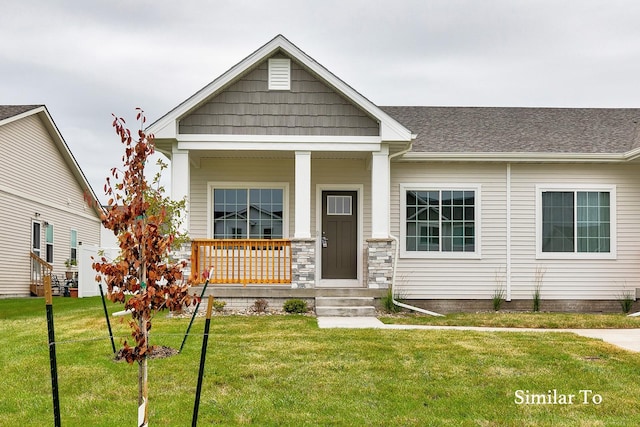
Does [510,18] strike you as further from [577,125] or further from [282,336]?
[282,336]

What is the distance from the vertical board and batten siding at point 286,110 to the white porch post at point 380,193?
0.47 m

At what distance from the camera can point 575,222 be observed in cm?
1288

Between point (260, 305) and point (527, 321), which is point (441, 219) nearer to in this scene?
point (527, 321)

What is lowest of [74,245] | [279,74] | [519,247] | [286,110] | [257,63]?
[74,245]

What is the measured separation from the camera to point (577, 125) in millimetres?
14492

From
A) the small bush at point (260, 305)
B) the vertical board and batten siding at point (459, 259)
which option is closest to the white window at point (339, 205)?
the vertical board and batten siding at point (459, 259)

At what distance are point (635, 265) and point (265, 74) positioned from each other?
856 centimetres

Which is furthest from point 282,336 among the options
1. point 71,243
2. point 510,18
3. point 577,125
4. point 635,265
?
point 71,243

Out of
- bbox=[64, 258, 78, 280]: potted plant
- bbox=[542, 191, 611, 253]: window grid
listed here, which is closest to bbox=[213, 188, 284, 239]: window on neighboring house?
bbox=[542, 191, 611, 253]: window grid

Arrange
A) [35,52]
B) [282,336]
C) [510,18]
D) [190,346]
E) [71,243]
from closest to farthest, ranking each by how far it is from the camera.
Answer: [190,346] → [282,336] → [510,18] → [35,52] → [71,243]

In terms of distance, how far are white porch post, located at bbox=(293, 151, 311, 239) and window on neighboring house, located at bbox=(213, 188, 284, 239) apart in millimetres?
1487

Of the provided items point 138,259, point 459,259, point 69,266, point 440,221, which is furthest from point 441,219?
point 69,266

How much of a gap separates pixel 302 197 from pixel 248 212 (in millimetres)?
1861

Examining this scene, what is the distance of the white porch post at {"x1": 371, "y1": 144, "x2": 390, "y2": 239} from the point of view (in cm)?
1157
